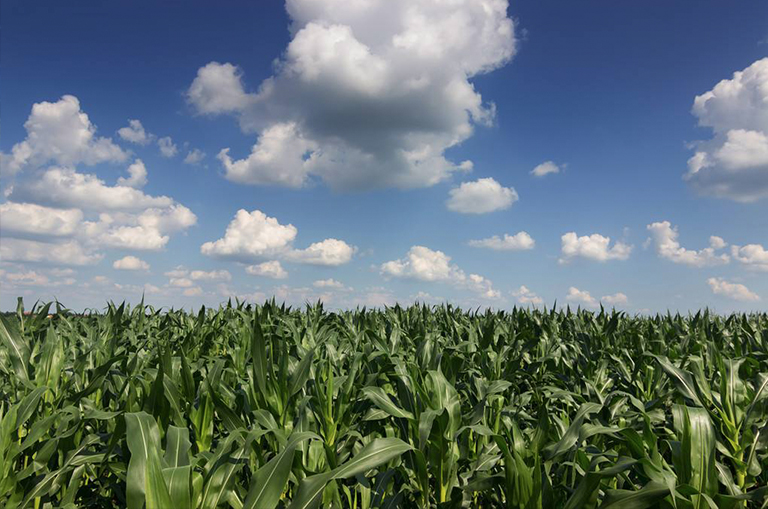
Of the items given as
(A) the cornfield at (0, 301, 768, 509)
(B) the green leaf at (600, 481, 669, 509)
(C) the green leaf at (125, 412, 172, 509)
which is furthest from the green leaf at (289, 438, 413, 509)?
(B) the green leaf at (600, 481, 669, 509)

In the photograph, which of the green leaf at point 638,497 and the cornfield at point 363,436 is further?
the cornfield at point 363,436

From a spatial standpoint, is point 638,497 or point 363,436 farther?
point 363,436

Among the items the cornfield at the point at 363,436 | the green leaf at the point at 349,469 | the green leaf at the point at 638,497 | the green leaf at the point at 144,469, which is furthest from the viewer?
the cornfield at the point at 363,436

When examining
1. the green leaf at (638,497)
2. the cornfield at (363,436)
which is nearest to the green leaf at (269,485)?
the cornfield at (363,436)

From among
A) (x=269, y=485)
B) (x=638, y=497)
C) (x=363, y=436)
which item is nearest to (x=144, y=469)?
(x=269, y=485)

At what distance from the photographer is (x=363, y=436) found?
10.6 ft

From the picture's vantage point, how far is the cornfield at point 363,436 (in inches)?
79.0

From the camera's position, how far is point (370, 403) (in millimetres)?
3393

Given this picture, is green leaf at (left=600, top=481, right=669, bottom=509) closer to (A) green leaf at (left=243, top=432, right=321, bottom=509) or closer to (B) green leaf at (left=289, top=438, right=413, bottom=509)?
(B) green leaf at (left=289, top=438, right=413, bottom=509)

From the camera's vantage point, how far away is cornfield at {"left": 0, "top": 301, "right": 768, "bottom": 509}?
79.0 inches

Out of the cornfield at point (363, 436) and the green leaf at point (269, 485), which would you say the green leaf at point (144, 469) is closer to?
the cornfield at point (363, 436)

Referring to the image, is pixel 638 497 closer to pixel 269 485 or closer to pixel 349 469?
pixel 349 469

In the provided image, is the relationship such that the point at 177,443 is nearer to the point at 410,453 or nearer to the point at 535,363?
the point at 410,453

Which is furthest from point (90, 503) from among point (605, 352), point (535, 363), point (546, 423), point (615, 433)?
point (605, 352)
